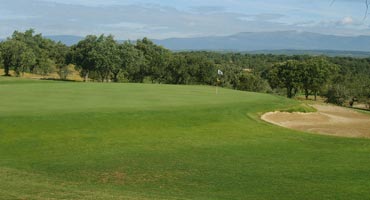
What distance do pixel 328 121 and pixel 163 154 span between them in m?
15.2

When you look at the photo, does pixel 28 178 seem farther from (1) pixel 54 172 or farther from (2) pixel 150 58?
(2) pixel 150 58

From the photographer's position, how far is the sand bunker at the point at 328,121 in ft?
83.6

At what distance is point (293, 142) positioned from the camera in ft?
69.7

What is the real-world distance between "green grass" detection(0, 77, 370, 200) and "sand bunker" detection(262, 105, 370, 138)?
169 centimetres

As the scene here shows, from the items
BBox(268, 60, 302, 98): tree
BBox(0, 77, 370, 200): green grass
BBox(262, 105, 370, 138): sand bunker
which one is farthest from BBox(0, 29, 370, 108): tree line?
BBox(262, 105, 370, 138): sand bunker

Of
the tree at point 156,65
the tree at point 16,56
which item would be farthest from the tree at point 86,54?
the tree at point 156,65

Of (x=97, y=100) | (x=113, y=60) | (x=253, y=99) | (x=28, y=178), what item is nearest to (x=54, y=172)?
(x=28, y=178)

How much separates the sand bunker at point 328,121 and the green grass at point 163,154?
1.69 m

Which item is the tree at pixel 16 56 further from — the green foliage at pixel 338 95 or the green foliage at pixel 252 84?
the green foliage at pixel 338 95

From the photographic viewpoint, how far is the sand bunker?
25484 mm

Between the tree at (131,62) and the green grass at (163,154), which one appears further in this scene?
the tree at (131,62)

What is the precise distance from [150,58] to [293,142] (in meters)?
65.6

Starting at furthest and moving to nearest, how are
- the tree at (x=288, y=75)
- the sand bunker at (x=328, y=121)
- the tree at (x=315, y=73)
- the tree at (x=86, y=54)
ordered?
1. the tree at (x=288, y=75)
2. the tree at (x=315, y=73)
3. the tree at (x=86, y=54)
4. the sand bunker at (x=328, y=121)

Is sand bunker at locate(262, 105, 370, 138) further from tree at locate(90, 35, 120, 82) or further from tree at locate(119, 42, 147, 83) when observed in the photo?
tree at locate(119, 42, 147, 83)
